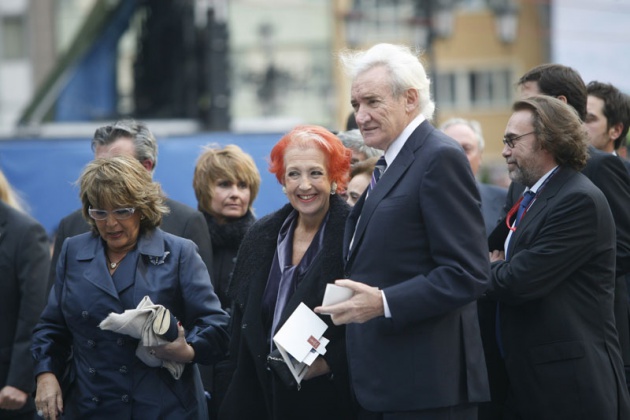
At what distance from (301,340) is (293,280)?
38cm

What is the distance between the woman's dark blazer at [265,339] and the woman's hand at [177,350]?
241 mm

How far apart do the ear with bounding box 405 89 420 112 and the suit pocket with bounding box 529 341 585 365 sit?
1187 mm

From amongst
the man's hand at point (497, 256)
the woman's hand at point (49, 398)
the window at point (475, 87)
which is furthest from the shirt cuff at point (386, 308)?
the window at point (475, 87)

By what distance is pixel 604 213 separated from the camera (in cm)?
452

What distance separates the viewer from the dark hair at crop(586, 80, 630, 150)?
5.85m

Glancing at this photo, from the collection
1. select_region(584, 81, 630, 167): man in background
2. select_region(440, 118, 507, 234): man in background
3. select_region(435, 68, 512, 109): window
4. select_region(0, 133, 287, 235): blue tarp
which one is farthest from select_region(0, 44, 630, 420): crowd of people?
select_region(435, 68, 512, 109): window

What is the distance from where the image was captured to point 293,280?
14.8 ft

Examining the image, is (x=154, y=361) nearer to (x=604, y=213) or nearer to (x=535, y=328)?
(x=535, y=328)

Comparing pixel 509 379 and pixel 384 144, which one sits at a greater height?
pixel 384 144

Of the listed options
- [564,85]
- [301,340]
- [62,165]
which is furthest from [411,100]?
[62,165]

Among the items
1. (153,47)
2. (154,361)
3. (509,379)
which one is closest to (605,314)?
(509,379)

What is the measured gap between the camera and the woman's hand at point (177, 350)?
14.3 ft

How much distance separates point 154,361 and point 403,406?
3.78 ft

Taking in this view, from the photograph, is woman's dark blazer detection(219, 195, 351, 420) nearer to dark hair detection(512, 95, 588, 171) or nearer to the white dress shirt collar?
the white dress shirt collar
